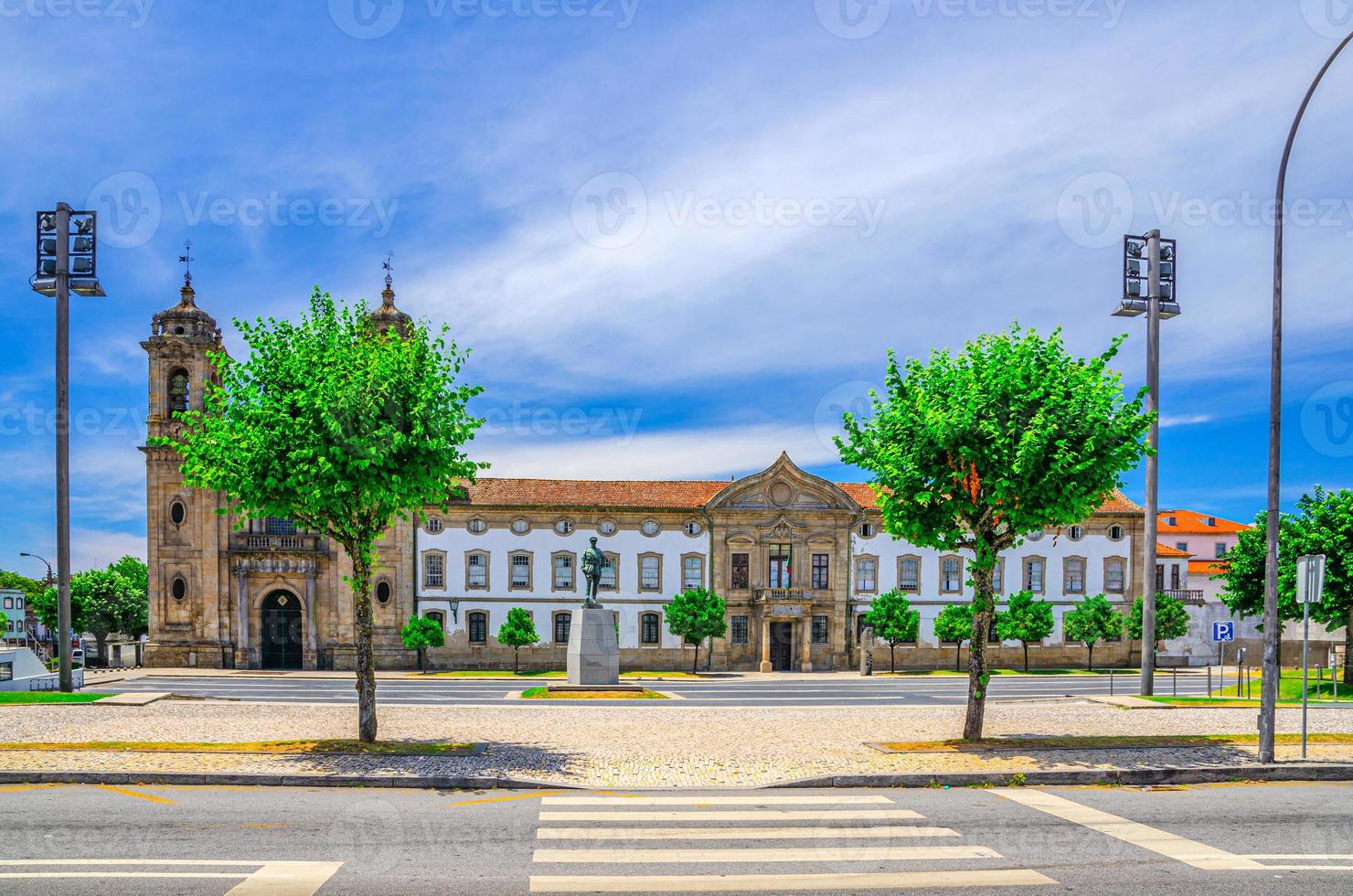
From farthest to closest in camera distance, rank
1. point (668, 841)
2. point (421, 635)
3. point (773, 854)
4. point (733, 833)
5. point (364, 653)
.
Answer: point (421, 635)
point (364, 653)
point (733, 833)
point (668, 841)
point (773, 854)

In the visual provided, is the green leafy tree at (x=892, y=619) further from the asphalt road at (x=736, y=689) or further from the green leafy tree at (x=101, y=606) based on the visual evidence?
the green leafy tree at (x=101, y=606)

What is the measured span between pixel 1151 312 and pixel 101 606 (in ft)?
198

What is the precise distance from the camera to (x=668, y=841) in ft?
33.7

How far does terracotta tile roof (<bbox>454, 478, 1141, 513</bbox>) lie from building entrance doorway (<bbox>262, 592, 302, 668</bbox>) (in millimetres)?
10674

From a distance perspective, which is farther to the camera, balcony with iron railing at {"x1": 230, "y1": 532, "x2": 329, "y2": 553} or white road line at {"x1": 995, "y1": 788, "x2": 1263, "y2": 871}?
balcony with iron railing at {"x1": 230, "y1": 532, "x2": 329, "y2": 553}

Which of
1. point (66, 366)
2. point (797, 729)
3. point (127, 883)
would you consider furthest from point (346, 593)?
point (127, 883)

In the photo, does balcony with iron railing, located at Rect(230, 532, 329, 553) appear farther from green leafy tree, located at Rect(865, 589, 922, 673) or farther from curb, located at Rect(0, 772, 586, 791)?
curb, located at Rect(0, 772, 586, 791)

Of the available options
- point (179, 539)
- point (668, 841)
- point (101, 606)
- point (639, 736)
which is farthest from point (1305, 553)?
point (101, 606)

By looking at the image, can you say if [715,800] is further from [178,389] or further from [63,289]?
[178,389]

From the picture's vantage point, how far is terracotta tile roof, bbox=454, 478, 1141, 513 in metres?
50.7

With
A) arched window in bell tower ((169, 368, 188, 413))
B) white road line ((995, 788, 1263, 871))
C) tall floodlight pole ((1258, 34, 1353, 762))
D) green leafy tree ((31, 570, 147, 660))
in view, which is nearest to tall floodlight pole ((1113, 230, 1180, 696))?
tall floodlight pole ((1258, 34, 1353, 762))

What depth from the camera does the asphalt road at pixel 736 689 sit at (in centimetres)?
2858

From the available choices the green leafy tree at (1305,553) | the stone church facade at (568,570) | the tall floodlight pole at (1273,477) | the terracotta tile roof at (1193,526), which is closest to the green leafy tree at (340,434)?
the tall floodlight pole at (1273,477)

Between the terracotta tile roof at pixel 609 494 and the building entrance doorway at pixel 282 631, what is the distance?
10674 millimetres
